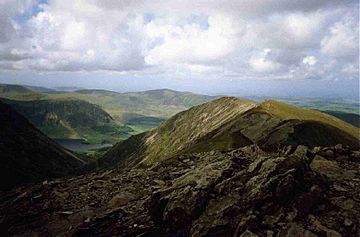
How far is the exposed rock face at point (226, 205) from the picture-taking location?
29089 mm

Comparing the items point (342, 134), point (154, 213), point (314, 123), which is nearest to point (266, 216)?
point (154, 213)

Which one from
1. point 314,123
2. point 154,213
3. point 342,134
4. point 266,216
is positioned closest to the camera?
point 266,216

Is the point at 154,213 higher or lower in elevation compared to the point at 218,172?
lower

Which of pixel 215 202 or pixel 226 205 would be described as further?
pixel 215 202

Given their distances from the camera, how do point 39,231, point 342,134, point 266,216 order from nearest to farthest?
point 266,216 → point 39,231 → point 342,134

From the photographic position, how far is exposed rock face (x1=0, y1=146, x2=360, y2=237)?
2909cm

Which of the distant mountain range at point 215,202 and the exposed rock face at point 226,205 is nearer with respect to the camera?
the exposed rock face at point 226,205

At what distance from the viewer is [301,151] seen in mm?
44375

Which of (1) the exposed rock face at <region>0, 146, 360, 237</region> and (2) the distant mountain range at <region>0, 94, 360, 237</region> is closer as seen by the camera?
(1) the exposed rock face at <region>0, 146, 360, 237</region>

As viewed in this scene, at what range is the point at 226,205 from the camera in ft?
104

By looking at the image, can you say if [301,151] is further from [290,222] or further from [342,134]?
[342,134]

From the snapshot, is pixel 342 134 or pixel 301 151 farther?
pixel 342 134

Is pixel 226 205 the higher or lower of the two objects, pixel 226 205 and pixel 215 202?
the higher

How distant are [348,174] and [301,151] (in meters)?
7.69
